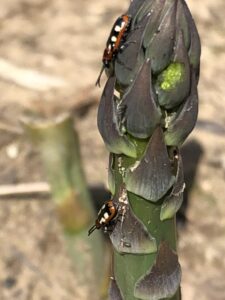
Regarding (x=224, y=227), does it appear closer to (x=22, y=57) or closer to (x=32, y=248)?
(x=32, y=248)

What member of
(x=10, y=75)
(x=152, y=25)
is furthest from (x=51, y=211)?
(x=152, y=25)

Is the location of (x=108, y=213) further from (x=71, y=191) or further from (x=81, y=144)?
(x=81, y=144)

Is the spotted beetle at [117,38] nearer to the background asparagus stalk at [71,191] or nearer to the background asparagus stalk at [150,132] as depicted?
the background asparagus stalk at [150,132]

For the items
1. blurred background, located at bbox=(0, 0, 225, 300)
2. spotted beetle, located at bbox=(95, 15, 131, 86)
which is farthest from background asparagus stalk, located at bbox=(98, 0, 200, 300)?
blurred background, located at bbox=(0, 0, 225, 300)

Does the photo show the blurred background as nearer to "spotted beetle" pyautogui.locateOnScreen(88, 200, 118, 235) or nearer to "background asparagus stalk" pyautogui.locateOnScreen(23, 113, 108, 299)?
"background asparagus stalk" pyautogui.locateOnScreen(23, 113, 108, 299)

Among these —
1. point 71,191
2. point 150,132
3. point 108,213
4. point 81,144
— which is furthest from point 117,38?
point 81,144

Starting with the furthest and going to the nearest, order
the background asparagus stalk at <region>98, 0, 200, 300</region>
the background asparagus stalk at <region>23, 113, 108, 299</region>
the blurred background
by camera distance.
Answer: the blurred background → the background asparagus stalk at <region>23, 113, 108, 299</region> → the background asparagus stalk at <region>98, 0, 200, 300</region>
